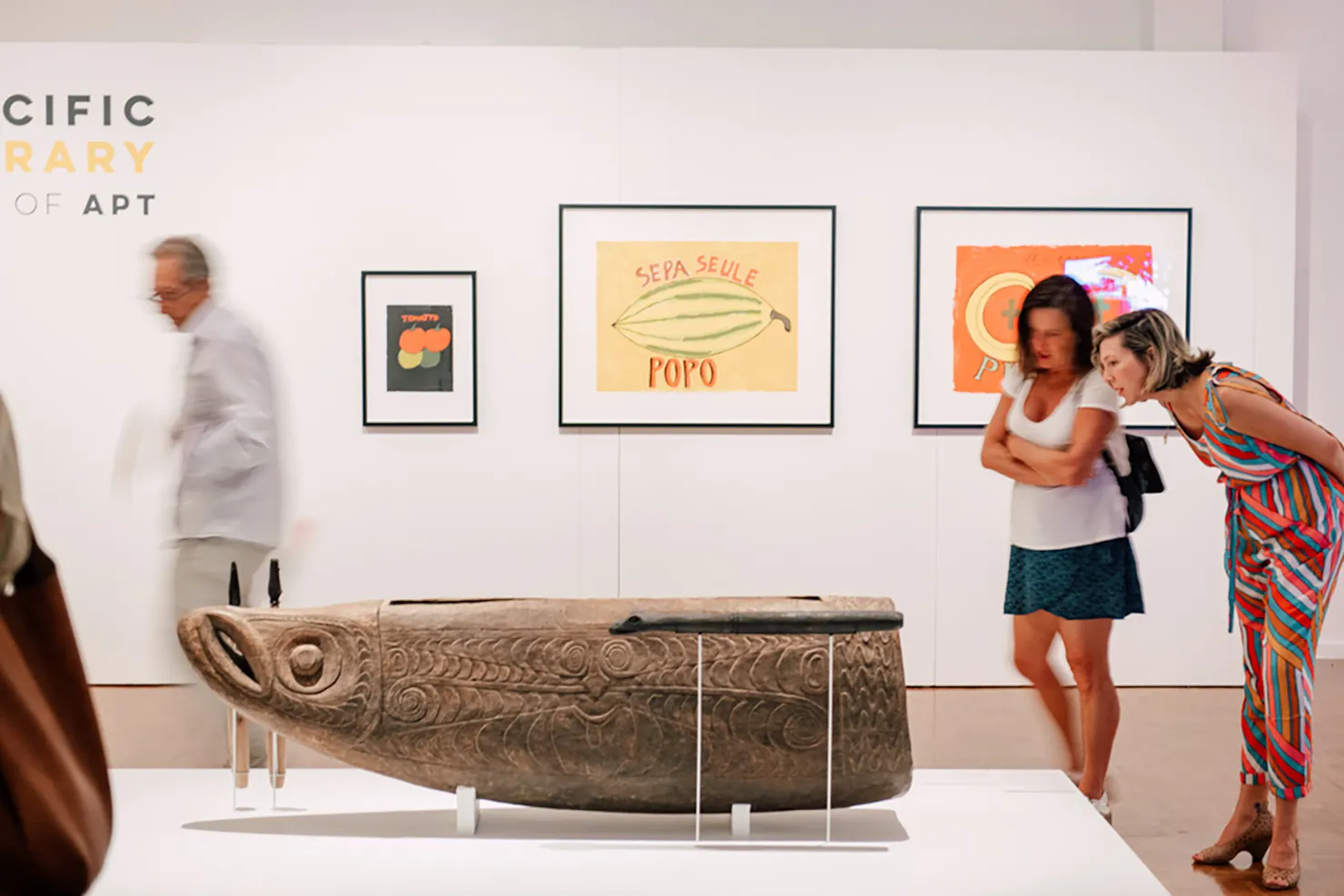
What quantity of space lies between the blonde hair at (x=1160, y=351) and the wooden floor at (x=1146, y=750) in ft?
3.80

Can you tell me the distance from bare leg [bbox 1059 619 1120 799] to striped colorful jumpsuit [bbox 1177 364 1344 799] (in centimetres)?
46

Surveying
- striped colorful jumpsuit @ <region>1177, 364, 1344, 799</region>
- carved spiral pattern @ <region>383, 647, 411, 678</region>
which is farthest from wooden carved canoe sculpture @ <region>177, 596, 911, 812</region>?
striped colorful jumpsuit @ <region>1177, 364, 1344, 799</region>

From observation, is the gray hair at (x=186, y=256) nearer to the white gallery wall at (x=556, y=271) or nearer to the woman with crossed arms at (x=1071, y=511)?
the white gallery wall at (x=556, y=271)

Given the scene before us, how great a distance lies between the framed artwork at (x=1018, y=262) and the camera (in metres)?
4.96

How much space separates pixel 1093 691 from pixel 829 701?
1337 mm

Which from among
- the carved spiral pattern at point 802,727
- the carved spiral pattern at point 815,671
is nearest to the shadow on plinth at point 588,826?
the carved spiral pattern at point 802,727

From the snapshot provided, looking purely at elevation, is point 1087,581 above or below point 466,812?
above

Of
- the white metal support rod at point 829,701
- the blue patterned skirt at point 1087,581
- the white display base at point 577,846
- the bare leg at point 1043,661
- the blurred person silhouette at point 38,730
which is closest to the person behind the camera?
the blurred person silhouette at point 38,730

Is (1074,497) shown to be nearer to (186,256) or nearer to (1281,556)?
(1281,556)

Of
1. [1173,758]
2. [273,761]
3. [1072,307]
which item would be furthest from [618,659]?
[1173,758]

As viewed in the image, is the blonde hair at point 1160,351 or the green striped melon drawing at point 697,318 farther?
the green striped melon drawing at point 697,318

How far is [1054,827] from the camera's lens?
2.41m

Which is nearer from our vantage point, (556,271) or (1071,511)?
(1071,511)

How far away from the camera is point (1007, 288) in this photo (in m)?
4.95
